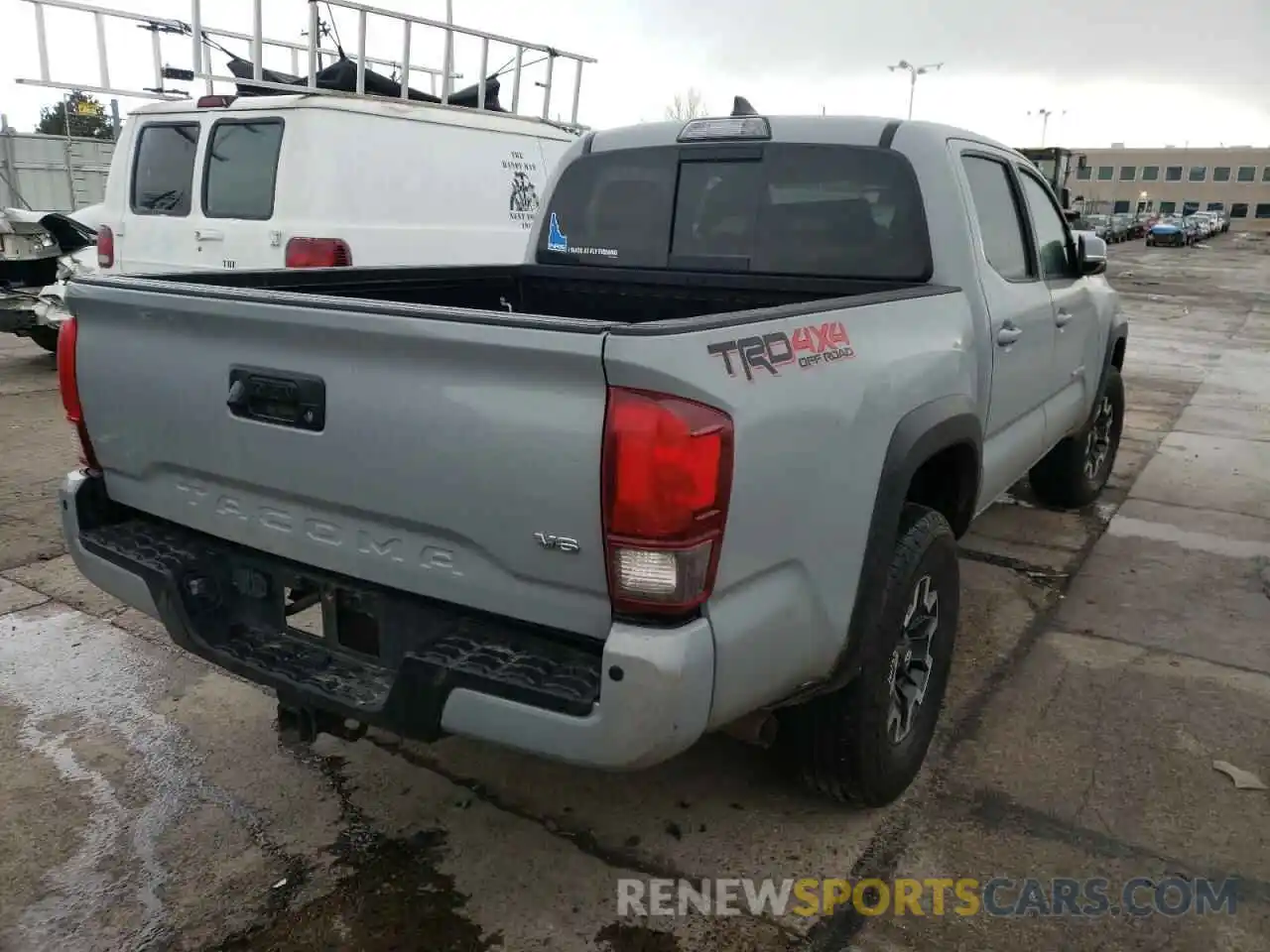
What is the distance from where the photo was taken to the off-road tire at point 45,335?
30.2ft

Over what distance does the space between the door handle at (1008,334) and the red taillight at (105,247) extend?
6634 mm

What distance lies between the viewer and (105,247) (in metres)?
7.53

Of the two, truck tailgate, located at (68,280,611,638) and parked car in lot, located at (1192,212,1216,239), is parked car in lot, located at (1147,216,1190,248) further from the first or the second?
truck tailgate, located at (68,280,611,638)

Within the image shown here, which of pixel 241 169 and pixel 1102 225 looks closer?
pixel 241 169

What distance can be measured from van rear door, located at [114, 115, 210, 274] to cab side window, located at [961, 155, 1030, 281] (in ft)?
16.5

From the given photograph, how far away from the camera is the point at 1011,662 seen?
396 cm

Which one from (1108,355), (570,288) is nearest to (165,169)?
(570,288)

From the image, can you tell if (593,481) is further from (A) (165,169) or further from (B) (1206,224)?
(B) (1206,224)

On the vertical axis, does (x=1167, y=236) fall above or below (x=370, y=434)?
below

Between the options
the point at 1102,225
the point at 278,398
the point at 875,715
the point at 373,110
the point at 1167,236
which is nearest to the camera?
the point at 278,398

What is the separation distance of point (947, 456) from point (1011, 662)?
1.24m

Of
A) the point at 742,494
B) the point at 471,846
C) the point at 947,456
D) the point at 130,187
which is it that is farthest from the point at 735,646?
the point at 130,187

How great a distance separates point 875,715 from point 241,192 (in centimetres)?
558

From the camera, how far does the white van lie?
6246 millimetres
